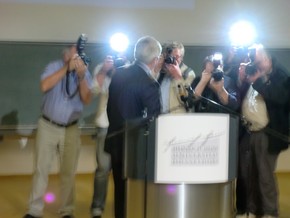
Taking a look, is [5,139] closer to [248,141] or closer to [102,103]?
[102,103]

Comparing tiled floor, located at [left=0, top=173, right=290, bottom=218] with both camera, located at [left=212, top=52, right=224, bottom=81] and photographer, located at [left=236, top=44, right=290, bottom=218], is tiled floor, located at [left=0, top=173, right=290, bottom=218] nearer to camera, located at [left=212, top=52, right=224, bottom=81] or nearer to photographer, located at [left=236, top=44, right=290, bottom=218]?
photographer, located at [left=236, top=44, right=290, bottom=218]

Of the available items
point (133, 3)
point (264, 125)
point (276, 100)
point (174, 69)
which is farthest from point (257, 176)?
point (133, 3)

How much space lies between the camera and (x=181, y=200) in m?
2.29

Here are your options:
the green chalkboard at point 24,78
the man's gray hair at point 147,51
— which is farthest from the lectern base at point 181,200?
the green chalkboard at point 24,78

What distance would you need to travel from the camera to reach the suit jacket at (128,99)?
3107 mm

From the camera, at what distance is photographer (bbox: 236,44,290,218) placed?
3902mm

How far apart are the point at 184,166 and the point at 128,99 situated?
3.37 feet

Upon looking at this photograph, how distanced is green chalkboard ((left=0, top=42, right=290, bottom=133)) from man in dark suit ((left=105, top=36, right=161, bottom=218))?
2358 millimetres

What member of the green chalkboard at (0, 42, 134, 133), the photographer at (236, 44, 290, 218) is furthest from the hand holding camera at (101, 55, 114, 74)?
the green chalkboard at (0, 42, 134, 133)

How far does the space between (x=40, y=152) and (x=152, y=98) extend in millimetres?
1240

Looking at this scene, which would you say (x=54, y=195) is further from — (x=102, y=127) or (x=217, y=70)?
(x=217, y=70)

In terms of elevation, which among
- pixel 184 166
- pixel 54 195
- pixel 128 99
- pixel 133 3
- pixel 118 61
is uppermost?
pixel 133 3

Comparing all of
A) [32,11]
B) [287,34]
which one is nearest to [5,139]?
[32,11]

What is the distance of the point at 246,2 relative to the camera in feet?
20.2
